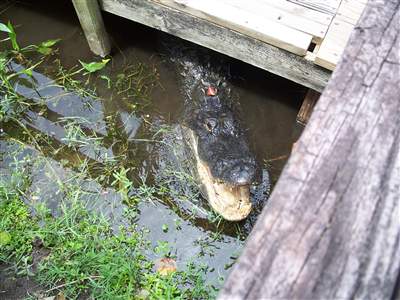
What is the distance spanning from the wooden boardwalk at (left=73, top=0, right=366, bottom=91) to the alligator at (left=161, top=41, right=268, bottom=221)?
634 mm

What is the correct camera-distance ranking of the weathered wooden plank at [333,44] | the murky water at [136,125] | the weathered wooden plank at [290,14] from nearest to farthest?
the weathered wooden plank at [333,44], the weathered wooden plank at [290,14], the murky water at [136,125]

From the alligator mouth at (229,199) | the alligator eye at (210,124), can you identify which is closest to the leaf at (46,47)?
the alligator eye at (210,124)

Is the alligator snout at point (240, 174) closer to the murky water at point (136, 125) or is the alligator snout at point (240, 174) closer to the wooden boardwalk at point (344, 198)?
the murky water at point (136, 125)

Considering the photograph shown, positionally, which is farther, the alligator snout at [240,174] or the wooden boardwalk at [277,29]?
the alligator snout at [240,174]

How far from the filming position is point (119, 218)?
10.4 ft

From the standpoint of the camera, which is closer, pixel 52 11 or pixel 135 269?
pixel 135 269

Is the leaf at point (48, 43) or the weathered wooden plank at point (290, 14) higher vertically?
the weathered wooden plank at point (290, 14)

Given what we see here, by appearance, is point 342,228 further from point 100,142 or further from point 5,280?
point 100,142

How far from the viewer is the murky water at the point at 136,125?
3.14 metres

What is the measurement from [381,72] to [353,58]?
80mm

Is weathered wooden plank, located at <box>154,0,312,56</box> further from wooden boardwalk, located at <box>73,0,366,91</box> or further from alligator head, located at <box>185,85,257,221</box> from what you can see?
alligator head, located at <box>185,85,257,221</box>

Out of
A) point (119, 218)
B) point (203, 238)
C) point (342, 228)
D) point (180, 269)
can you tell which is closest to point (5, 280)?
point (119, 218)

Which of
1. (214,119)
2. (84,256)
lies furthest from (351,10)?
(84,256)

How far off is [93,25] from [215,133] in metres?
1.39
